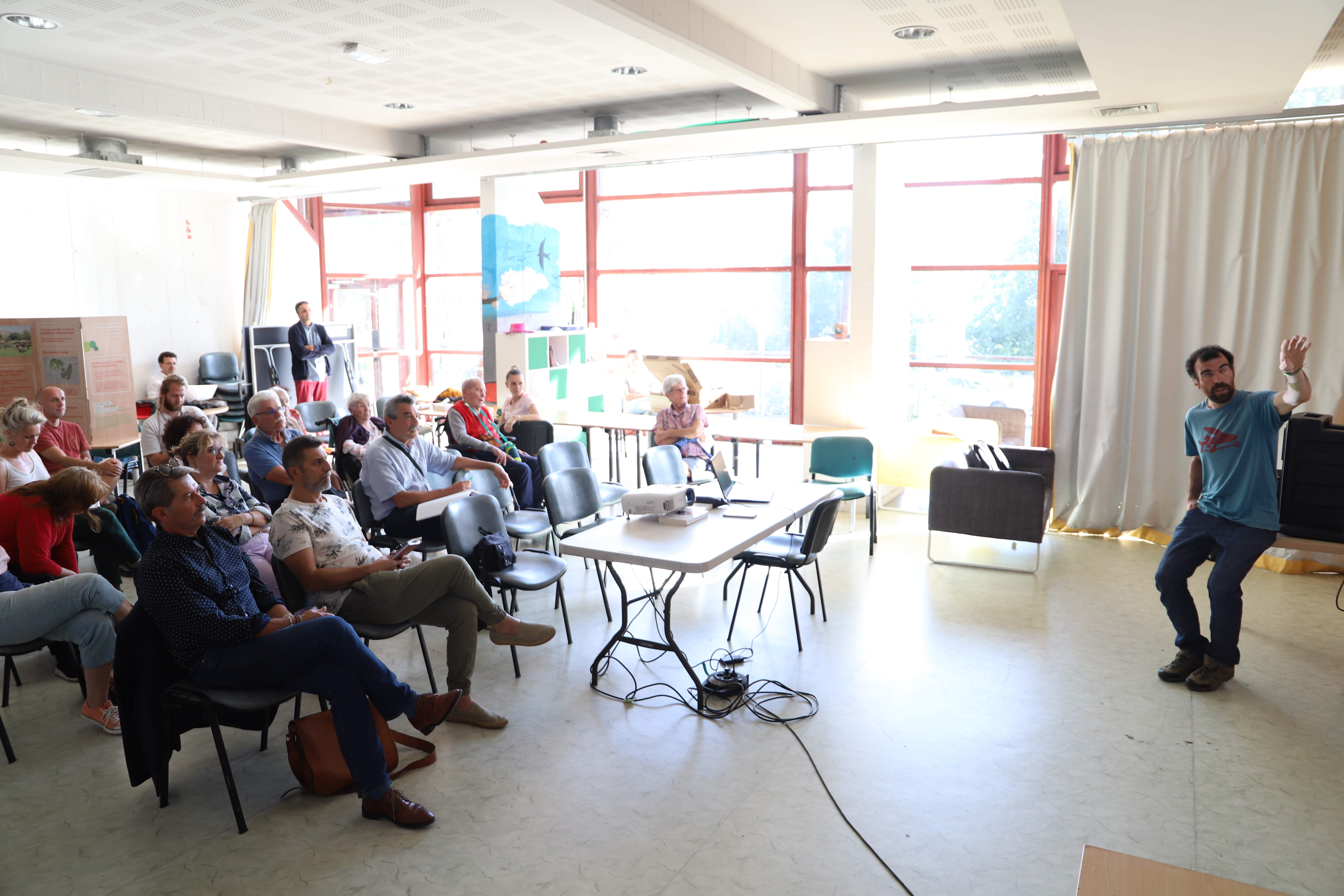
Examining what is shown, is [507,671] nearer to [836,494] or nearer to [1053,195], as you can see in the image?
[836,494]

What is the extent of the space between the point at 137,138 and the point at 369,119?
123 inches

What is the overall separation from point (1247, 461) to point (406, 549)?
3.92 meters

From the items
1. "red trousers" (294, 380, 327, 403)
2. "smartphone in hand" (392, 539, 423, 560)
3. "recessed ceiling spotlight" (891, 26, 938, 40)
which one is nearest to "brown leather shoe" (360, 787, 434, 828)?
"smartphone in hand" (392, 539, 423, 560)

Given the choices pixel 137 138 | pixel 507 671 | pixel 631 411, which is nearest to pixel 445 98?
pixel 631 411

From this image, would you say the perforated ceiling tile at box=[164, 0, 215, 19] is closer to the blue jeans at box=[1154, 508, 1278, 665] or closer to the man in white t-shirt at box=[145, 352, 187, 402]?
the man in white t-shirt at box=[145, 352, 187, 402]

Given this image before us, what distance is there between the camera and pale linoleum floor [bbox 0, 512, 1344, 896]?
114 inches

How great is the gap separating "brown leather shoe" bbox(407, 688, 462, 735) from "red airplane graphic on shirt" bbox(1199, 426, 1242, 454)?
3.67m

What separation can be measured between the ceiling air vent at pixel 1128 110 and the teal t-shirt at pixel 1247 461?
2595 millimetres

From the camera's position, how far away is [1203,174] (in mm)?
6410

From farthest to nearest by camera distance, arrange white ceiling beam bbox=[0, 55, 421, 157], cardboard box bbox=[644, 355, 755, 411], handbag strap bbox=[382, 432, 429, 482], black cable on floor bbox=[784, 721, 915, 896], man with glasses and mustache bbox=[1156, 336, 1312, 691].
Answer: cardboard box bbox=[644, 355, 755, 411]
white ceiling beam bbox=[0, 55, 421, 157]
handbag strap bbox=[382, 432, 429, 482]
man with glasses and mustache bbox=[1156, 336, 1312, 691]
black cable on floor bbox=[784, 721, 915, 896]

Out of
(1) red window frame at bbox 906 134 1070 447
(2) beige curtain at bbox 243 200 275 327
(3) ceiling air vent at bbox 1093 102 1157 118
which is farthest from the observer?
(2) beige curtain at bbox 243 200 275 327

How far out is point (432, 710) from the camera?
3.48 metres

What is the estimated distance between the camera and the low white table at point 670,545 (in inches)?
154

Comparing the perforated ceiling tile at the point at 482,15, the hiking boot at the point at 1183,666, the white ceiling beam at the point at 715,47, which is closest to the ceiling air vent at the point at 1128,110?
the white ceiling beam at the point at 715,47
